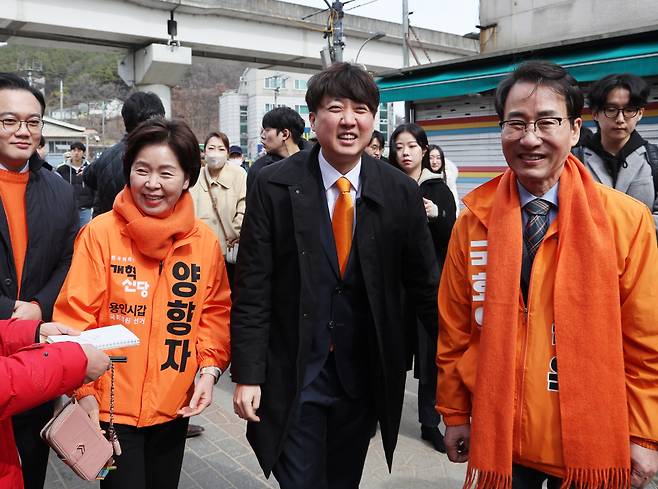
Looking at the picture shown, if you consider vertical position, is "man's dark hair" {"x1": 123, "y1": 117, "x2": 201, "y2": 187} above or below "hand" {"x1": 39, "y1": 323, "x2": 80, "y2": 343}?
above

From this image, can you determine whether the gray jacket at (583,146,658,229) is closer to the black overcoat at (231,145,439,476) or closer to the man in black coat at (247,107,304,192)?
the black overcoat at (231,145,439,476)

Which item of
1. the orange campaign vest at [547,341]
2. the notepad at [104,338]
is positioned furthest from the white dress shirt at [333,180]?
the notepad at [104,338]

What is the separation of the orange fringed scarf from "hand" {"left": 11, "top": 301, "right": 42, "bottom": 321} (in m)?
1.81

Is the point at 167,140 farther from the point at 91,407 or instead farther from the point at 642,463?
the point at 642,463

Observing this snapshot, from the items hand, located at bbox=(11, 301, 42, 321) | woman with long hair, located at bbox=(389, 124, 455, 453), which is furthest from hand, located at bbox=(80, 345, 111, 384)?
woman with long hair, located at bbox=(389, 124, 455, 453)

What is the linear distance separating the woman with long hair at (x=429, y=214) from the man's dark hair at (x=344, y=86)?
166 centimetres

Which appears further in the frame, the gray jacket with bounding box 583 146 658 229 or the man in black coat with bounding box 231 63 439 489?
the gray jacket with bounding box 583 146 658 229

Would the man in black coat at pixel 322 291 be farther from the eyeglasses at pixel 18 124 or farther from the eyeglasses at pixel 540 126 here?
the eyeglasses at pixel 18 124

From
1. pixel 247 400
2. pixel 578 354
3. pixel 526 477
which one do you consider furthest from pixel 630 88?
pixel 247 400

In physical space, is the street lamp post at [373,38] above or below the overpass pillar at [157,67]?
above

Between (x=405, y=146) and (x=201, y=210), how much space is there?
1723mm

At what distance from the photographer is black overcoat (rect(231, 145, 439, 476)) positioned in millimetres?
2123

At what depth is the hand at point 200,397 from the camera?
7.02ft

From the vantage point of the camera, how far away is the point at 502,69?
6324mm
